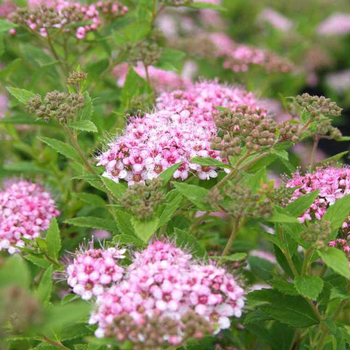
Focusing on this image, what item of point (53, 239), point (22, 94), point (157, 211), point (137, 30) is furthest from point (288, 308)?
point (137, 30)

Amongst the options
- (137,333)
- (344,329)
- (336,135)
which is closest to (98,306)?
(137,333)

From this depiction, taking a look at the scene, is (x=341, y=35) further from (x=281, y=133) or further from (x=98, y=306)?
(x=98, y=306)

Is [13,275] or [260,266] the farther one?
[260,266]

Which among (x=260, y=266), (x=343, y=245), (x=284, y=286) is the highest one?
(x=343, y=245)

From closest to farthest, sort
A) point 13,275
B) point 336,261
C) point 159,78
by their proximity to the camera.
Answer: point 13,275 → point 336,261 → point 159,78

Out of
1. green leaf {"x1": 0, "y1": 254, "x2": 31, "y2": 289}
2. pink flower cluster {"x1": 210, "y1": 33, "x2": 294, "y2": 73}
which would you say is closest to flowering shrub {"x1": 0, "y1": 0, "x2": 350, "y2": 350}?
green leaf {"x1": 0, "y1": 254, "x2": 31, "y2": 289}

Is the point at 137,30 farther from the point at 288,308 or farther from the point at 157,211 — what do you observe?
the point at 288,308
